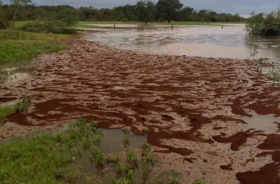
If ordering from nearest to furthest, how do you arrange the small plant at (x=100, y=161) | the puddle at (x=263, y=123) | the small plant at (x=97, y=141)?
the small plant at (x=100, y=161) < the small plant at (x=97, y=141) < the puddle at (x=263, y=123)

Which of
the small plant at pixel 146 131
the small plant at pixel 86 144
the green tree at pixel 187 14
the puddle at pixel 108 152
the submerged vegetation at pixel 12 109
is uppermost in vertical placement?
the green tree at pixel 187 14

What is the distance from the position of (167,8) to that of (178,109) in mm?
137524

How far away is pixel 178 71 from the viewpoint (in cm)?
1884

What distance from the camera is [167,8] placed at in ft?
468

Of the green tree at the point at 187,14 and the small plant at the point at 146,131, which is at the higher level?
the green tree at the point at 187,14

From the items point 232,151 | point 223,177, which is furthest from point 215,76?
point 223,177

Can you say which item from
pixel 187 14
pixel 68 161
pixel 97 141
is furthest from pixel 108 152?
pixel 187 14

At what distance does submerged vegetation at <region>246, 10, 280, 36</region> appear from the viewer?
58394 mm

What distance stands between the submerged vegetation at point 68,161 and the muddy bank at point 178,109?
0.67 metres

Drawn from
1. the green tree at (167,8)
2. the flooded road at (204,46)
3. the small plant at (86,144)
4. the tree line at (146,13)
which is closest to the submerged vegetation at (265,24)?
the flooded road at (204,46)

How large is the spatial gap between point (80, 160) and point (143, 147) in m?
1.56

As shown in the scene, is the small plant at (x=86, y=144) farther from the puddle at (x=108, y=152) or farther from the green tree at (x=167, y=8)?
the green tree at (x=167, y=8)

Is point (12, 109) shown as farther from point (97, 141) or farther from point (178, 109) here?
point (178, 109)

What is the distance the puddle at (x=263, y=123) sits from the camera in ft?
30.1
